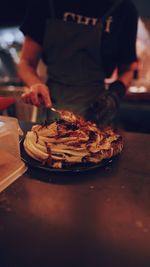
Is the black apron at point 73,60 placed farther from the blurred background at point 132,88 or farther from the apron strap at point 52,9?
the blurred background at point 132,88

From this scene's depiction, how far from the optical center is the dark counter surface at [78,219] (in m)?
0.56

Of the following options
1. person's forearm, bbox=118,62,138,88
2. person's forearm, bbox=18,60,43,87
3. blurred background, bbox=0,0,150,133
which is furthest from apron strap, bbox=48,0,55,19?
blurred background, bbox=0,0,150,133

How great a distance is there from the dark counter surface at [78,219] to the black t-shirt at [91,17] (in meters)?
1.22

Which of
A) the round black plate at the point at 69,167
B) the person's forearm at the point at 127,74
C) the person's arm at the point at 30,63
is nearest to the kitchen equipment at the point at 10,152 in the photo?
the round black plate at the point at 69,167

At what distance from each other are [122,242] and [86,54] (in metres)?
1.50

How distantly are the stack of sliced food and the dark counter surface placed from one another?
0.04m

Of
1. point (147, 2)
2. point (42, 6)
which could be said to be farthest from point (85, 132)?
point (147, 2)

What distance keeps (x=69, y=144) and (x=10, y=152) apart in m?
0.20

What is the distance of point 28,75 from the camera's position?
1851 mm

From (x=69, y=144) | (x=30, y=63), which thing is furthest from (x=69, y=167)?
(x=30, y=63)

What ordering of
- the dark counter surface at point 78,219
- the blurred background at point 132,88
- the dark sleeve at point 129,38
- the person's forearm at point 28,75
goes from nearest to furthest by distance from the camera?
the dark counter surface at point 78,219, the person's forearm at point 28,75, the dark sleeve at point 129,38, the blurred background at point 132,88

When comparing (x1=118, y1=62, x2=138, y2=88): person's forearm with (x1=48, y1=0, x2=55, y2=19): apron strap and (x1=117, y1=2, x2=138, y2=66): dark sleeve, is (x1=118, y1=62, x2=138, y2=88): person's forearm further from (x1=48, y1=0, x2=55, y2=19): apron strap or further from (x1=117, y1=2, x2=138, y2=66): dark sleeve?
(x1=48, y1=0, x2=55, y2=19): apron strap

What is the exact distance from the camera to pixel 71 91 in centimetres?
187

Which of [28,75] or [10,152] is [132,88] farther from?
[10,152]
